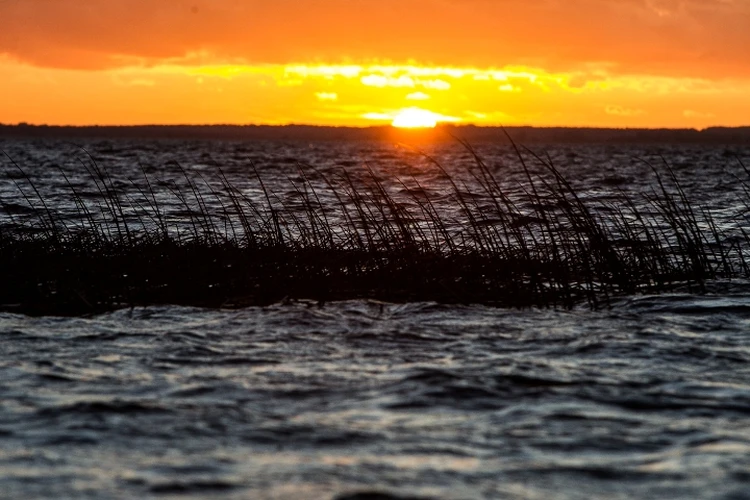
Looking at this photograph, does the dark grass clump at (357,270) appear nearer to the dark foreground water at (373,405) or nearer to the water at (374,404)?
the water at (374,404)

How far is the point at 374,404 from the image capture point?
24.0ft

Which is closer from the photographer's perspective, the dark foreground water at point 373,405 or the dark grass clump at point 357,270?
the dark foreground water at point 373,405

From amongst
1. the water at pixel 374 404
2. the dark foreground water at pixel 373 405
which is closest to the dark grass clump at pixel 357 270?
the water at pixel 374 404

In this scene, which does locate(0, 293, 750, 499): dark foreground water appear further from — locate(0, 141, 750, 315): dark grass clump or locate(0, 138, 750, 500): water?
locate(0, 141, 750, 315): dark grass clump

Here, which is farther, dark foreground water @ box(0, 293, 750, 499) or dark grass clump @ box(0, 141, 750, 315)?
dark grass clump @ box(0, 141, 750, 315)

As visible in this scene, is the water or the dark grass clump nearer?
the water

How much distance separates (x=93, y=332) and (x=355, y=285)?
3.85 m

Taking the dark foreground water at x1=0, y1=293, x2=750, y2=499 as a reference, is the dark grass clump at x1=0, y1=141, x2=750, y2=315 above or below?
above

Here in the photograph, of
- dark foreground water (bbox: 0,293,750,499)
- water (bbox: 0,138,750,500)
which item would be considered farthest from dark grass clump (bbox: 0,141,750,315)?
dark foreground water (bbox: 0,293,750,499)

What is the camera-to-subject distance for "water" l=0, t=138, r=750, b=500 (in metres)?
5.75

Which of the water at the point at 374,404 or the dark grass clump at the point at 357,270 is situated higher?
the dark grass clump at the point at 357,270

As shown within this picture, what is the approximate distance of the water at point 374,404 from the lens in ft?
18.9

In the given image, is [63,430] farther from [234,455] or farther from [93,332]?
[93,332]

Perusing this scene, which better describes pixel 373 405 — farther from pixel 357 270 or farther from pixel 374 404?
pixel 357 270
